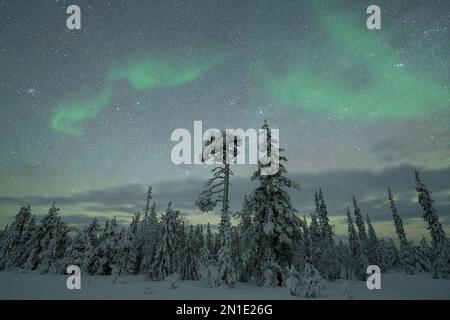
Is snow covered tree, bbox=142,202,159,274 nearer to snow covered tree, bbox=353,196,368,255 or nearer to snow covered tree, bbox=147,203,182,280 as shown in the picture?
snow covered tree, bbox=147,203,182,280

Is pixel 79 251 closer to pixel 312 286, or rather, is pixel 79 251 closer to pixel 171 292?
pixel 171 292

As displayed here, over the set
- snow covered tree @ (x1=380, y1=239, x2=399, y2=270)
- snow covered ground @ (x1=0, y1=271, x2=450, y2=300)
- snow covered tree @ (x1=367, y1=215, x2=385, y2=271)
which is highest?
snow covered ground @ (x1=0, y1=271, x2=450, y2=300)

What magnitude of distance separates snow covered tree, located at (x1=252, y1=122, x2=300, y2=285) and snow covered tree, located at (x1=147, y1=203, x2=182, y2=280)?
39.3 feet

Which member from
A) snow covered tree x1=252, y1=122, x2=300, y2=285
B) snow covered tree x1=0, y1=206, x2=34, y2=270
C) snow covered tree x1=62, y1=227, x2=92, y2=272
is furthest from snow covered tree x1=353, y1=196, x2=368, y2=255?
snow covered tree x1=0, y1=206, x2=34, y2=270

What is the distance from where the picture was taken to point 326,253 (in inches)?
1222

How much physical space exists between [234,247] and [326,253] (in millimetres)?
19206

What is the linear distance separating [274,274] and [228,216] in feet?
17.6

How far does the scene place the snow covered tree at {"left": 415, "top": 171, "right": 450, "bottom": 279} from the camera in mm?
33812

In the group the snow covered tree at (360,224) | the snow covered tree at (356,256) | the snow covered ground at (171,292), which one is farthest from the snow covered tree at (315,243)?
the snow covered tree at (360,224)

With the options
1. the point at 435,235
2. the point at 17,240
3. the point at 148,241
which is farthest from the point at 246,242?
the point at 17,240

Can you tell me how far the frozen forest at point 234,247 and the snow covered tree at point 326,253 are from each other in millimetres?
125

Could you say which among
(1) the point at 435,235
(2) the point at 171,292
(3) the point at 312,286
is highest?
(3) the point at 312,286

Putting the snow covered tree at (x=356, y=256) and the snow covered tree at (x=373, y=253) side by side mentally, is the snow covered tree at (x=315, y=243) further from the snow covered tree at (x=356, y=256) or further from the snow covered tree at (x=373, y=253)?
the snow covered tree at (x=373, y=253)
